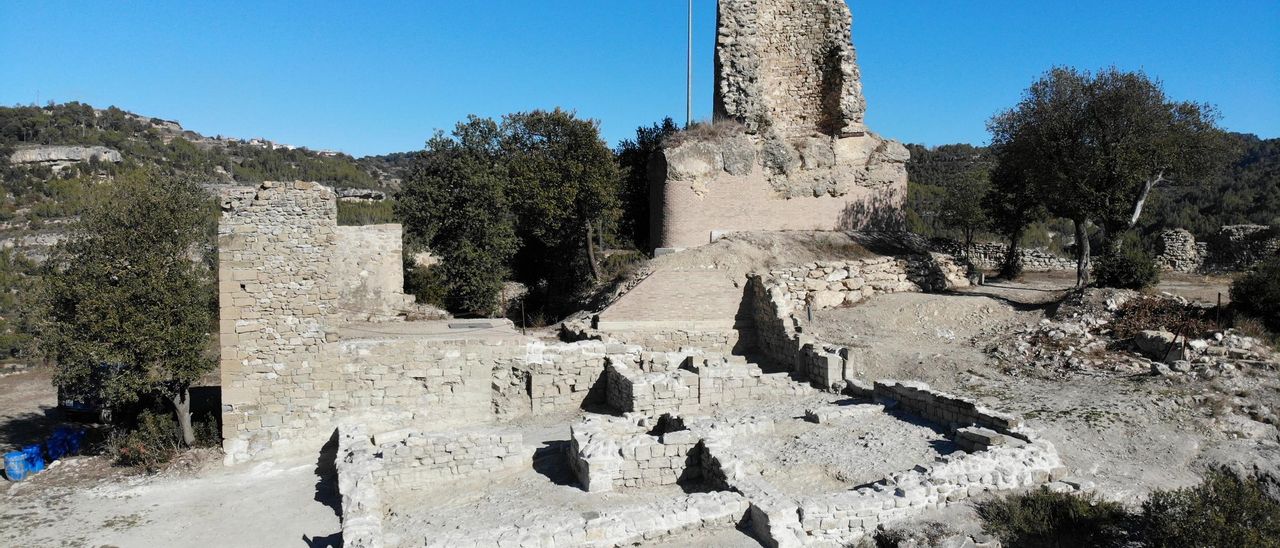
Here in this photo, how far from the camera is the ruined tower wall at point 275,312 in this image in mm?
11812

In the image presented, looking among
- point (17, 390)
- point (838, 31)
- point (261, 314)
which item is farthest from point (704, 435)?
point (17, 390)

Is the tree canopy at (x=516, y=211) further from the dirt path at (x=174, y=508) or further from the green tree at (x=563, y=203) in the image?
the dirt path at (x=174, y=508)

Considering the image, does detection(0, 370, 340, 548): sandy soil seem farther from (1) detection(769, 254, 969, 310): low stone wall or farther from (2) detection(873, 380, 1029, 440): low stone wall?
(1) detection(769, 254, 969, 310): low stone wall

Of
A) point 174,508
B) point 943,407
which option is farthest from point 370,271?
point 943,407

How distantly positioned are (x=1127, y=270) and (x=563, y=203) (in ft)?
43.5

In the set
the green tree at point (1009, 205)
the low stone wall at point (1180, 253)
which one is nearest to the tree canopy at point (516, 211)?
the green tree at point (1009, 205)

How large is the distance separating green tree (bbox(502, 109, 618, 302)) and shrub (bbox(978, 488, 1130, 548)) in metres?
13.7

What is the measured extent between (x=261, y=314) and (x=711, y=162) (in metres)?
11.4

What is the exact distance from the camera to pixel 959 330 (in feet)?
50.2

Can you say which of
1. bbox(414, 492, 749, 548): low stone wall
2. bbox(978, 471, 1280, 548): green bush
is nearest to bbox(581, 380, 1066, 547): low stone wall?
bbox(414, 492, 749, 548): low stone wall

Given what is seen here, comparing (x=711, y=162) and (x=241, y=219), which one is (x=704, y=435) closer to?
(x=241, y=219)

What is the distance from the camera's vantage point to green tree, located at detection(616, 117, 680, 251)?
22.7 m

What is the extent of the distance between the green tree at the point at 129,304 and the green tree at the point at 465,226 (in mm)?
7182

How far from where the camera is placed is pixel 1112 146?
50.9 feet
